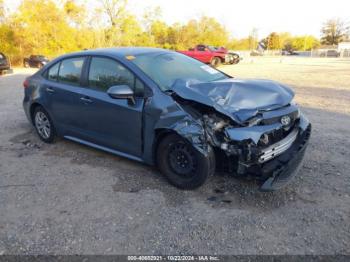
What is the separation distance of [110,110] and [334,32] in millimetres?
81804

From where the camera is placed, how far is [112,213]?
9.87 ft

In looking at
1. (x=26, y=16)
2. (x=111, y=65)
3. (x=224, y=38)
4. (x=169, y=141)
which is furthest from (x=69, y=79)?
(x=224, y=38)

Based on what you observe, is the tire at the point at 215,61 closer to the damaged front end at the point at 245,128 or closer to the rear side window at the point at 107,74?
the rear side window at the point at 107,74

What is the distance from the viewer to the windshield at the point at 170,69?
3.57m

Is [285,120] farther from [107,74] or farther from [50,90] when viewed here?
[50,90]

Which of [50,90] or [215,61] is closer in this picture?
[50,90]

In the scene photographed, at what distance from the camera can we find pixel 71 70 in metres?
4.41

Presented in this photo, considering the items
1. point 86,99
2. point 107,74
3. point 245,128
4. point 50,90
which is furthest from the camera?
point 50,90

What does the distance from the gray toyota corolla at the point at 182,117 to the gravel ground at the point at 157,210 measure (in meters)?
0.28

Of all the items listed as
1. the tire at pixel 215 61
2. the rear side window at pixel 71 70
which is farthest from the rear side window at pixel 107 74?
the tire at pixel 215 61

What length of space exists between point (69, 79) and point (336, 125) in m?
4.77

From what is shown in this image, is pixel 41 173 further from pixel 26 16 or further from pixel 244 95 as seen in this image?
pixel 26 16

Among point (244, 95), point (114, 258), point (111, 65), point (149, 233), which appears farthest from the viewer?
point (111, 65)

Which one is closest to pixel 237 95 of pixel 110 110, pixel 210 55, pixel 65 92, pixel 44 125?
pixel 110 110
